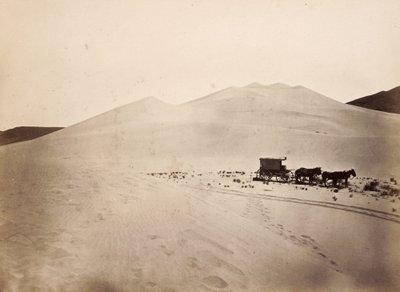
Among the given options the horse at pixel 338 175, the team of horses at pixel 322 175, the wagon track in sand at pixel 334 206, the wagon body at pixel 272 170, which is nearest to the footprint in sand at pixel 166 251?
the wagon track in sand at pixel 334 206

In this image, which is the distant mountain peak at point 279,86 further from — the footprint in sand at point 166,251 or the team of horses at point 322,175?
the footprint in sand at point 166,251

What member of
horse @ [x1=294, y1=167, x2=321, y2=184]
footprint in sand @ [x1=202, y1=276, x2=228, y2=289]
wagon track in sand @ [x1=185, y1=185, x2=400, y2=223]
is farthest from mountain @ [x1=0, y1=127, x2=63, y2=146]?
horse @ [x1=294, y1=167, x2=321, y2=184]

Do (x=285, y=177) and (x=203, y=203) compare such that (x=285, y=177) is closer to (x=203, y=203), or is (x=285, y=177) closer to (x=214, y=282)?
(x=203, y=203)

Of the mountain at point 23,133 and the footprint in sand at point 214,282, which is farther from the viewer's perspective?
the mountain at point 23,133

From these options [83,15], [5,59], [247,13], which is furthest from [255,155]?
[5,59]

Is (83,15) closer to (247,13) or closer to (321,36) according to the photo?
(247,13)

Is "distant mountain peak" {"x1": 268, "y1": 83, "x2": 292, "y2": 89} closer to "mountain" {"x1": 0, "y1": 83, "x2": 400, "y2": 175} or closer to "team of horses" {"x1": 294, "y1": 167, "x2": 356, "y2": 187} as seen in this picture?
"mountain" {"x1": 0, "y1": 83, "x2": 400, "y2": 175}
